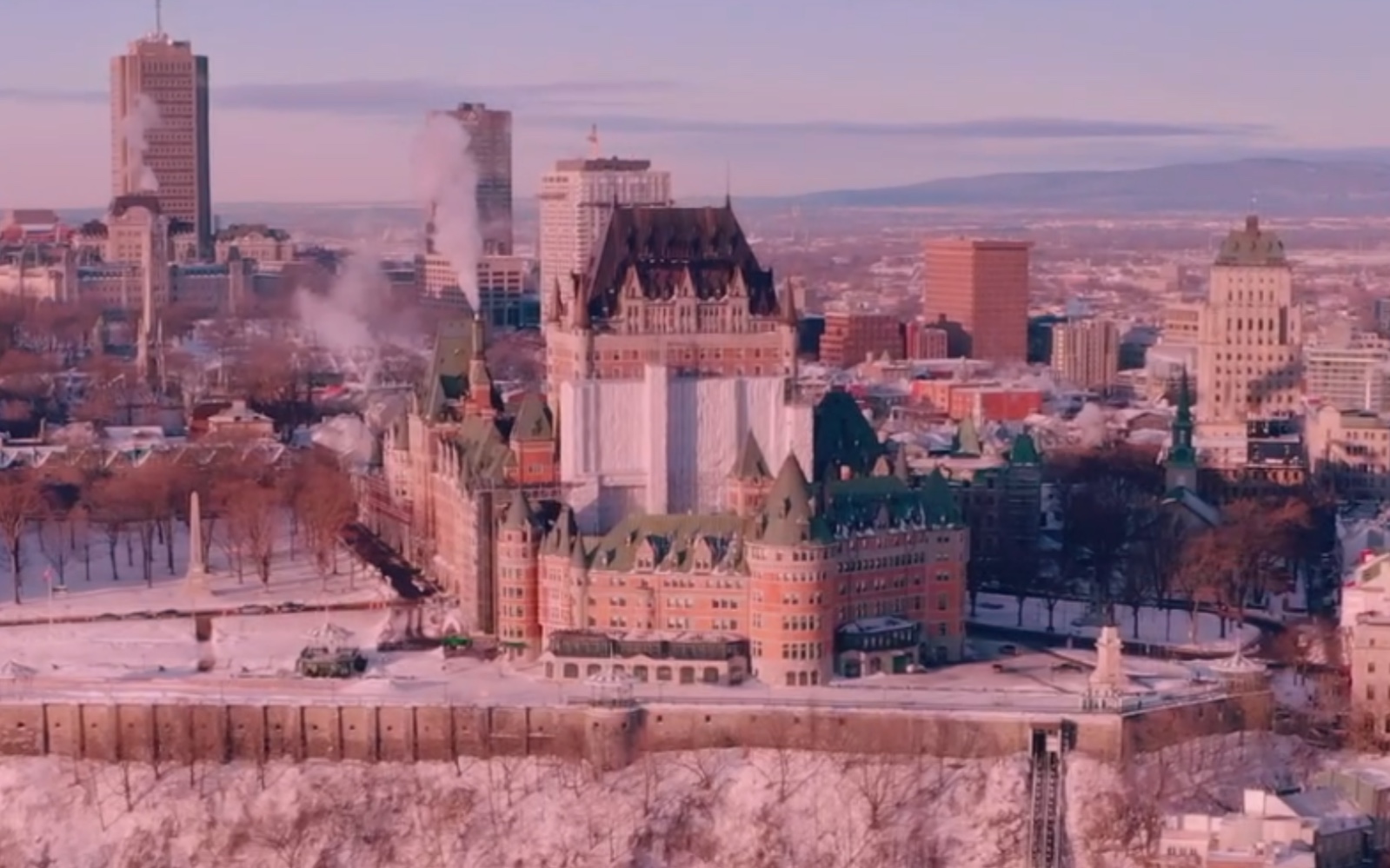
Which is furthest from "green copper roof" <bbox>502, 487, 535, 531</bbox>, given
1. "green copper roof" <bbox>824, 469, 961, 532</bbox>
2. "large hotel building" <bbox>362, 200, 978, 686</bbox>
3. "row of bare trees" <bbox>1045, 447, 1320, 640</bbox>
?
"row of bare trees" <bbox>1045, 447, 1320, 640</bbox>

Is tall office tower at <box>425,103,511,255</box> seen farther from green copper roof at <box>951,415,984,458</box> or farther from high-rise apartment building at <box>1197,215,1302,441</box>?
green copper roof at <box>951,415,984,458</box>


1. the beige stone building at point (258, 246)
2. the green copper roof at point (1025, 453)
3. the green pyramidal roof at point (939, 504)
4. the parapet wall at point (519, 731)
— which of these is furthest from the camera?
the beige stone building at point (258, 246)

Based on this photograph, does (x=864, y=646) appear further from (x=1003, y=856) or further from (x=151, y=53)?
(x=151, y=53)

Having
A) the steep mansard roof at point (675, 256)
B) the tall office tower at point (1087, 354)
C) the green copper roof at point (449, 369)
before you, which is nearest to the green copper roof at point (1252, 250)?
the tall office tower at point (1087, 354)

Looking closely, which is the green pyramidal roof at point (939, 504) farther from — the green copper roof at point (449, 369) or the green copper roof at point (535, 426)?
the green copper roof at point (449, 369)

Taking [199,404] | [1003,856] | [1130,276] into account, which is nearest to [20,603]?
[1003,856]

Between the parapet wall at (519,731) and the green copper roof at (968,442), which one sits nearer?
the parapet wall at (519,731)
